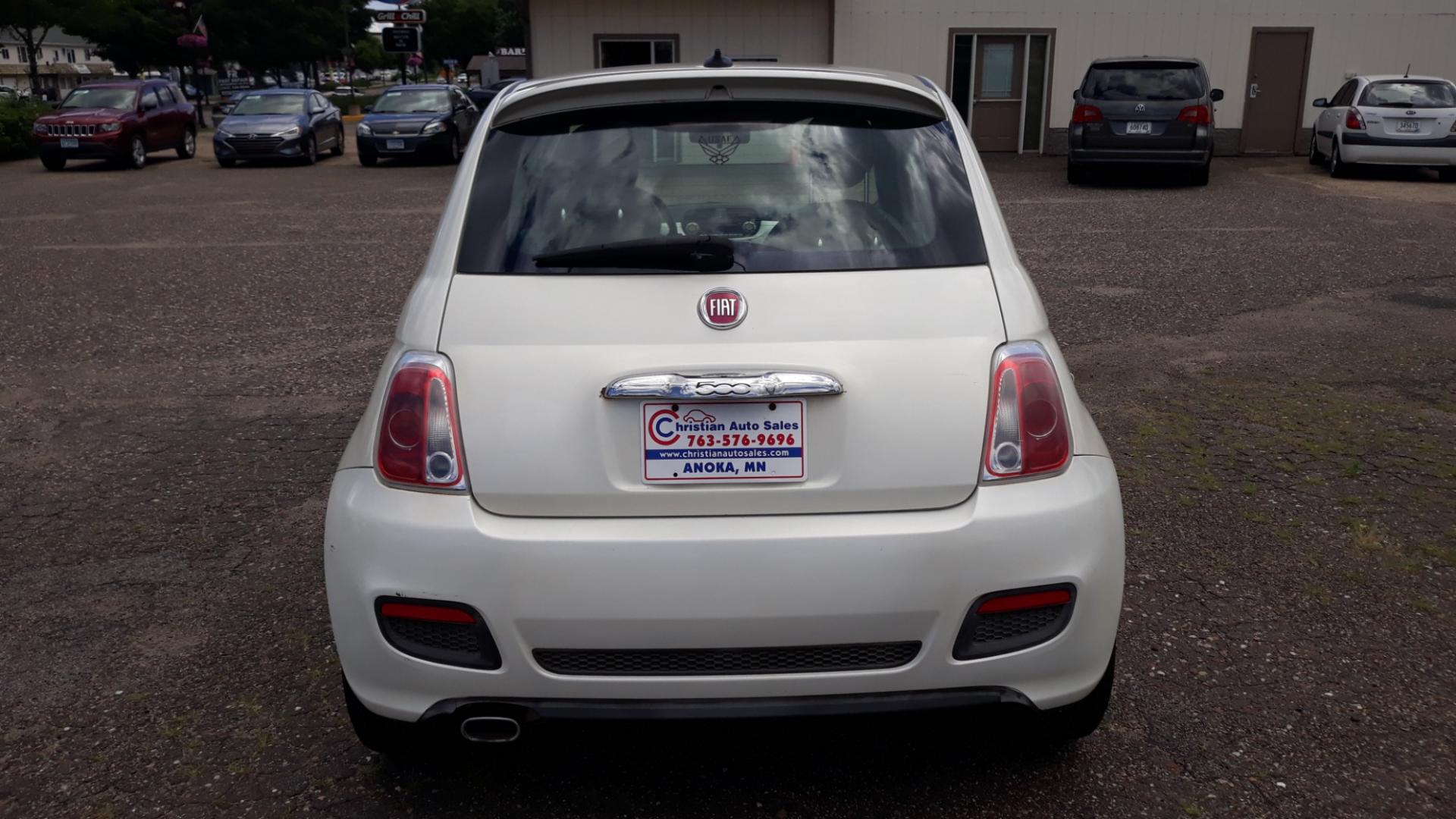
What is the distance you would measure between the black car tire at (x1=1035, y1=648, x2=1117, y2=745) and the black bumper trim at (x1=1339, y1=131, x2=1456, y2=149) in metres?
18.4

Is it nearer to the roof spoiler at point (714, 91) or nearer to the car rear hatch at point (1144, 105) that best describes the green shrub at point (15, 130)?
the car rear hatch at point (1144, 105)

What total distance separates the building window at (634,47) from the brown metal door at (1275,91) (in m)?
11.1

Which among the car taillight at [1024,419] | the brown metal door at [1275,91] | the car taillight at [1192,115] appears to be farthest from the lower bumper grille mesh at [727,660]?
the brown metal door at [1275,91]

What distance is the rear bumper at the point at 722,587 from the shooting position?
2562 millimetres

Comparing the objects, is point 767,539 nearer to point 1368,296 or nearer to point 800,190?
point 800,190

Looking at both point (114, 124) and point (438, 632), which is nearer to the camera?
point (438, 632)

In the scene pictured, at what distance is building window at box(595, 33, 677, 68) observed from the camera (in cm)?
2480

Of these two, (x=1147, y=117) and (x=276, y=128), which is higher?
(x=1147, y=117)

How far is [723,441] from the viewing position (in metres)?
2.63

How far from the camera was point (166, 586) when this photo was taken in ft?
14.4

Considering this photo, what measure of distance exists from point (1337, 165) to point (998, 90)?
7052 millimetres

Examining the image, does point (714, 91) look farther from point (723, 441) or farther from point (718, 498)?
point (718, 498)

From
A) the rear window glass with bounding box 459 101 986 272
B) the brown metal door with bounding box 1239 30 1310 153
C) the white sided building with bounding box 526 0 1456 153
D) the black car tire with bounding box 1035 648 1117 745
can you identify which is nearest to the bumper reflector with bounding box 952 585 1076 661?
the black car tire with bounding box 1035 648 1117 745

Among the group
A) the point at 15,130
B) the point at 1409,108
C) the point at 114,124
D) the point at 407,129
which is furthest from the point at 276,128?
the point at 1409,108
